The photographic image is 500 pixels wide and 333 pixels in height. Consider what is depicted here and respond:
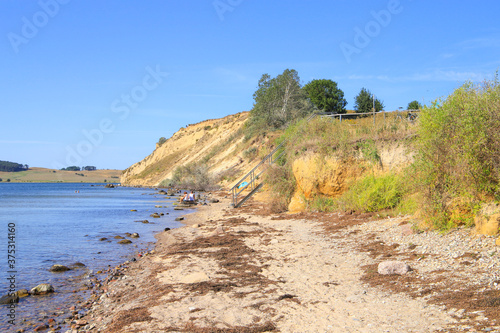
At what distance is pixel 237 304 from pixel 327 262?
3.18m

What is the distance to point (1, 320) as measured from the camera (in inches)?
305

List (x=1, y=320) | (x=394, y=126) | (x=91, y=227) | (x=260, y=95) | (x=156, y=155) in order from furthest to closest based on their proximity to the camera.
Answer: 1. (x=156, y=155)
2. (x=260, y=95)
3. (x=91, y=227)
4. (x=394, y=126)
5. (x=1, y=320)

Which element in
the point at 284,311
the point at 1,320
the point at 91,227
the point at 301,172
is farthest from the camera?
the point at 91,227

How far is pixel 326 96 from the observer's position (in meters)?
42.4

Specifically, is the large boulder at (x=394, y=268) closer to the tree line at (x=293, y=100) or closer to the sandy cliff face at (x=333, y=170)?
the sandy cliff face at (x=333, y=170)

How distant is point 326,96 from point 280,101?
531 centimetres

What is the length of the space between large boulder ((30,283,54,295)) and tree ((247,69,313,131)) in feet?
99.6

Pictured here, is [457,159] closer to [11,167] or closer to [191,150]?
[191,150]

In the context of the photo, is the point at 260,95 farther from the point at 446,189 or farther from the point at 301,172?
the point at 446,189

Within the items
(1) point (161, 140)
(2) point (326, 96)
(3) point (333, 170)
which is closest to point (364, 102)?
(2) point (326, 96)

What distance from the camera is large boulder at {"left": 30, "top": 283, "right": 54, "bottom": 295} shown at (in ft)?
31.1

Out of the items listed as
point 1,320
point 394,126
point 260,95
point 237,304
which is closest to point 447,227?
point 237,304

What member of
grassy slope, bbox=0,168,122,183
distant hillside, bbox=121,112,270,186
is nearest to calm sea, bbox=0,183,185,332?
distant hillside, bbox=121,112,270,186

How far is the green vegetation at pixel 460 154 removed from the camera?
8.79 m
